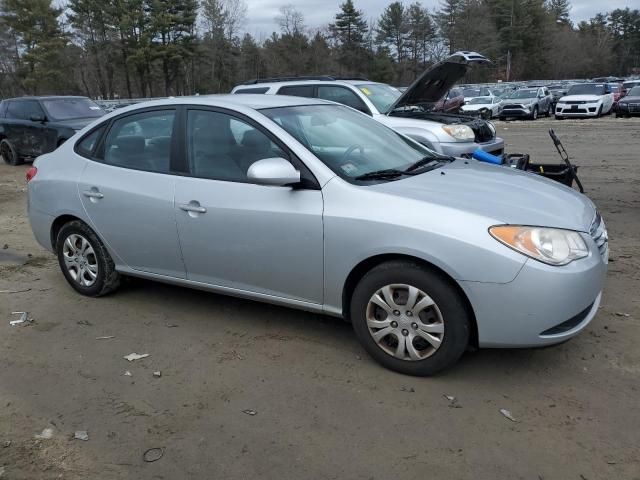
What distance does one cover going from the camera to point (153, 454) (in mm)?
2912

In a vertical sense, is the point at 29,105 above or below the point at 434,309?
above

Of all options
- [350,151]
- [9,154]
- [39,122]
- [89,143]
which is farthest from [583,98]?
[89,143]

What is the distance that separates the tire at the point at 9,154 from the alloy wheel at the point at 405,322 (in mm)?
14005

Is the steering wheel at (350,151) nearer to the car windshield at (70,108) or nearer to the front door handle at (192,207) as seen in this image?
the front door handle at (192,207)

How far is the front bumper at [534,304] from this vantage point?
10.1 ft

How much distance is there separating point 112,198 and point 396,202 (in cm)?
235

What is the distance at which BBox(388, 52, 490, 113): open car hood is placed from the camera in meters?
8.23

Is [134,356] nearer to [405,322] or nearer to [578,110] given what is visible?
[405,322]

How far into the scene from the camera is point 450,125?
8.31m

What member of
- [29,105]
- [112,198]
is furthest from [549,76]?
[112,198]

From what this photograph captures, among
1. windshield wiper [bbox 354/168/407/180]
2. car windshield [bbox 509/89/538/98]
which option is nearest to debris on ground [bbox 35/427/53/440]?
windshield wiper [bbox 354/168/407/180]

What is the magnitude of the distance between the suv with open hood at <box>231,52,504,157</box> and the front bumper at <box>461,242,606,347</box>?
511 cm

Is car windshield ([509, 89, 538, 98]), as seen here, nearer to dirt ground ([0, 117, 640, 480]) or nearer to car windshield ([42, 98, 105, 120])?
car windshield ([42, 98, 105, 120])

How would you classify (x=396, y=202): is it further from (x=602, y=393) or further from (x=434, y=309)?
(x=602, y=393)
